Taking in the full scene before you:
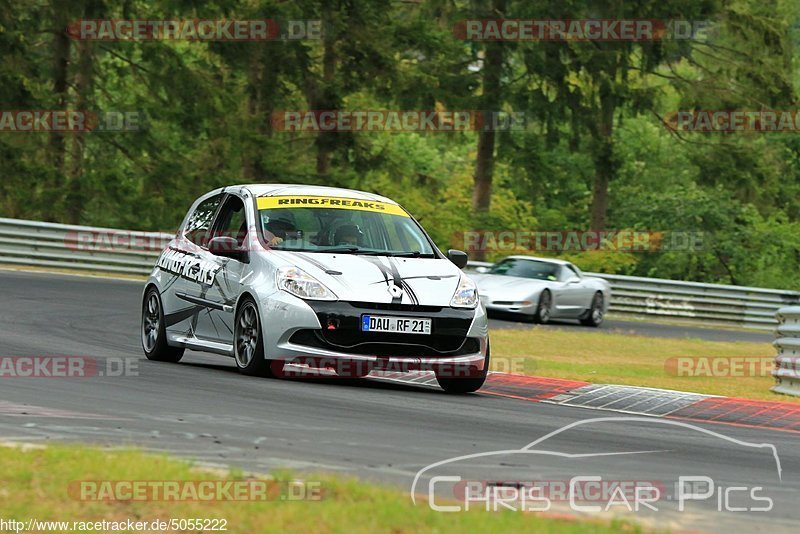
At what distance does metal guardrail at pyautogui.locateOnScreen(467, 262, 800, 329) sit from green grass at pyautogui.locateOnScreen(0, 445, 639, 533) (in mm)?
29869

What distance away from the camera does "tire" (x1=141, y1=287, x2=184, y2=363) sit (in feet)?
42.0

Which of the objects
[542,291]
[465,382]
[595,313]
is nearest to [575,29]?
[595,313]

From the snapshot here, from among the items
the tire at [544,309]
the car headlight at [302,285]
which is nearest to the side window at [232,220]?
the car headlight at [302,285]

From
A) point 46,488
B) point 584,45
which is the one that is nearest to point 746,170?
point 584,45

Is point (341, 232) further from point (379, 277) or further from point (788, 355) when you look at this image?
point (788, 355)

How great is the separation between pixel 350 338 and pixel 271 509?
5.29 metres

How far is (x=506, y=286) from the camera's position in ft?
90.6

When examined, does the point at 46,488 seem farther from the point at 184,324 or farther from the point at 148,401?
the point at 184,324

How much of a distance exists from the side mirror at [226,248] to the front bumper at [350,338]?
962mm

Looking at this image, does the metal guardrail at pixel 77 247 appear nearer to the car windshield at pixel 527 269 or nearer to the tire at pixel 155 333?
the car windshield at pixel 527 269

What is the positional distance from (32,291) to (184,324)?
811cm

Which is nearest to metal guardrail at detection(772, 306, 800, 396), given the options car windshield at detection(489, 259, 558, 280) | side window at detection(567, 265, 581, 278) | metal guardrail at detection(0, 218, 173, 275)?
car windshield at detection(489, 259, 558, 280)

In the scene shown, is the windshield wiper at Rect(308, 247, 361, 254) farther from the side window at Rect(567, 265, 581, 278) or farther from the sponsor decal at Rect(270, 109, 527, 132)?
the sponsor decal at Rect(270, 109, 527, 132)

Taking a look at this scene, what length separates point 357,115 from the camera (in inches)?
1649
